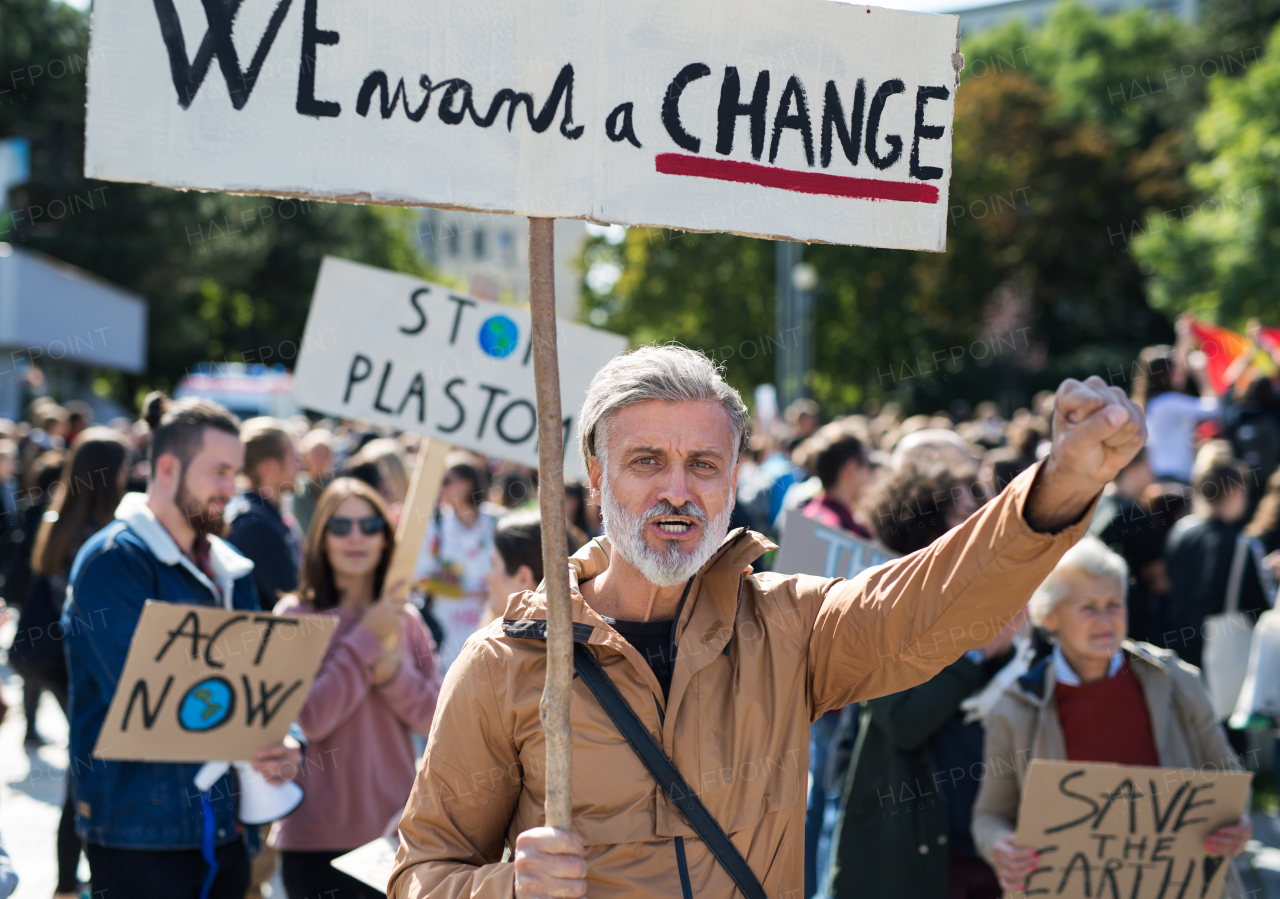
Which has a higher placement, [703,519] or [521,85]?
[521,85]

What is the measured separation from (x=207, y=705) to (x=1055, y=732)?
251cm

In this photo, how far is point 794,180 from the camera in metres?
2.02

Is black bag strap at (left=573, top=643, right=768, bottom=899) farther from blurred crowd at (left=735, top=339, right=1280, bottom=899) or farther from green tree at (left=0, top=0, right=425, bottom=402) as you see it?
green tree at (left=0, top=0, right=425, bottom=402)

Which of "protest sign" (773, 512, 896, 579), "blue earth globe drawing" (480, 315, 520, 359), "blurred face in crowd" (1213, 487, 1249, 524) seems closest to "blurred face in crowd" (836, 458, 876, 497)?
"protest sign" (773, 512, 896, 579)

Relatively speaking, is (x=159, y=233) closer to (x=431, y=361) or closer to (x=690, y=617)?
(x=431, y=361)

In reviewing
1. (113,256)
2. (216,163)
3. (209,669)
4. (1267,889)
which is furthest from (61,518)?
(113,256)

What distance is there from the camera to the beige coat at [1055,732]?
3.31 metres

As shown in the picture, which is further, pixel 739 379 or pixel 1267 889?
pixel 739 379

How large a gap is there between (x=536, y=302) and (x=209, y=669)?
217 cm

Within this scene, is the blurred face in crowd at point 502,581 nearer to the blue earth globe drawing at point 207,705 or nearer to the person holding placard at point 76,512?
the blue earth globe drawing at point 207,705

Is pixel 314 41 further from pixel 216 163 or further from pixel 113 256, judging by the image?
pixel 113 256

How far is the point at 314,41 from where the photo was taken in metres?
1.86

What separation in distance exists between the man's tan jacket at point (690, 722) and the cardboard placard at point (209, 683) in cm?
160

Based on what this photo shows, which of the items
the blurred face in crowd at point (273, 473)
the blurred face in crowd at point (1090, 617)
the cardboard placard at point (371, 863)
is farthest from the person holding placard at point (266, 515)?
the blurred face in crowd at point (1090, 617)
